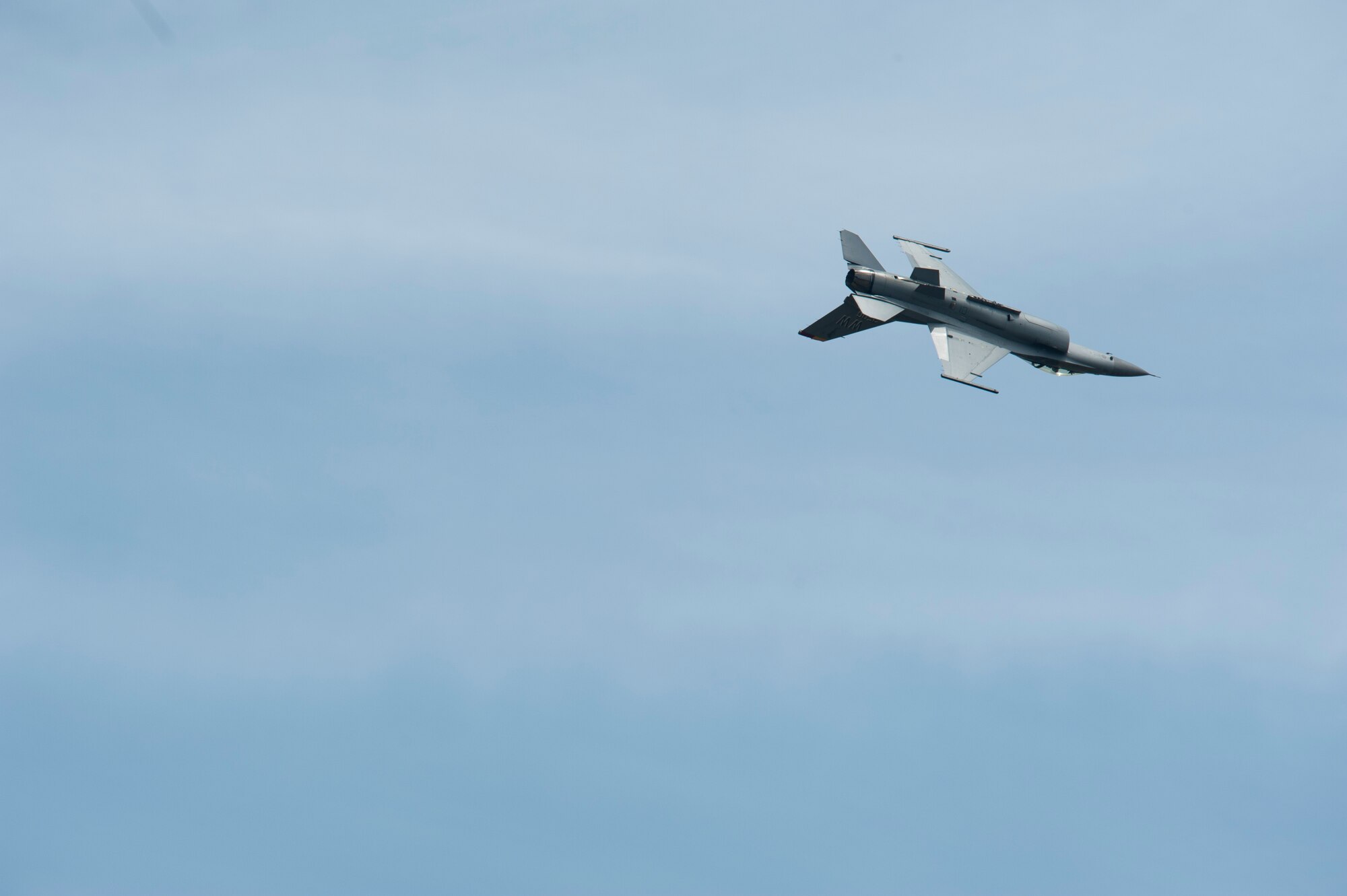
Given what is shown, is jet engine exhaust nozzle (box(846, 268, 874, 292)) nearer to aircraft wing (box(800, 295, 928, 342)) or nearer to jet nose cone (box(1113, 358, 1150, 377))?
aircraft wing (box(800, 295, 928, 342))

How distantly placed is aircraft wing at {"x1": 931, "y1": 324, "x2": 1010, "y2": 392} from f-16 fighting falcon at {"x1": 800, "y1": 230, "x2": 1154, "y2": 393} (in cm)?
5

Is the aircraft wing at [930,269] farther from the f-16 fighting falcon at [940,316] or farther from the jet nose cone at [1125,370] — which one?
the jet nose cone at [1125,370]

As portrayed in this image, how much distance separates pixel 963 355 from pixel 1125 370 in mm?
17361

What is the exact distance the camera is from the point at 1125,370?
114 m

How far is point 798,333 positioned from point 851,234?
29.2ft

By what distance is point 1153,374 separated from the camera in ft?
376

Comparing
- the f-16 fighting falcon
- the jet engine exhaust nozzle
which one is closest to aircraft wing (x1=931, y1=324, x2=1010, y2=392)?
the f-16 fighting falcon

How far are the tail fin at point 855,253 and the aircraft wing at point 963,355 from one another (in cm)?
678

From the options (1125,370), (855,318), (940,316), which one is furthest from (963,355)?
(1125,370)

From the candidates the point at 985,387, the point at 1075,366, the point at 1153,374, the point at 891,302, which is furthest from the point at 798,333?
the point at 1153,374

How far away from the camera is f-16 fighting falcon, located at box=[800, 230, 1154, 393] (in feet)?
345

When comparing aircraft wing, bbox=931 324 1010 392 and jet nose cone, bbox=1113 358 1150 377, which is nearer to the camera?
aircraft wing, bbox=931 324 1010 392

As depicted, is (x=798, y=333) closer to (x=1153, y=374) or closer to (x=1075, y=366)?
(x=1075, y=366)

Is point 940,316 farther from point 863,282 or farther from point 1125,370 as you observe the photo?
point 1125,370
